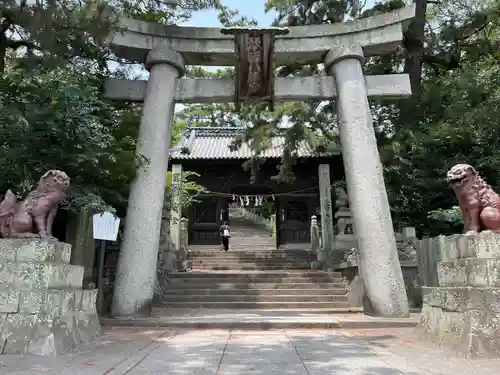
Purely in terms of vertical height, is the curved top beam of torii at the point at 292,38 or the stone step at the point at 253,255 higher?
the curved top beam of torii at the point at 292,38

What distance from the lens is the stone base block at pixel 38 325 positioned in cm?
415

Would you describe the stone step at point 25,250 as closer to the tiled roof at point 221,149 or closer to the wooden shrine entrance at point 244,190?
the tiled roof at point 221,149

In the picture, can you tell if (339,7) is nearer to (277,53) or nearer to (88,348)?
(277,53)

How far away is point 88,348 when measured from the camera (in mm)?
4645

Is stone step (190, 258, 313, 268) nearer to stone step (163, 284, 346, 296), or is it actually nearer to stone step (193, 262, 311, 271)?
stone step (193, 262, 311, 271)

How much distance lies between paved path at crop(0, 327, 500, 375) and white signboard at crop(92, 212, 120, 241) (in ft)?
5.19

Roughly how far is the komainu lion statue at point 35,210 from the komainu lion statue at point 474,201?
462cm

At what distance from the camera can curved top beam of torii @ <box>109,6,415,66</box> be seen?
8.12 m

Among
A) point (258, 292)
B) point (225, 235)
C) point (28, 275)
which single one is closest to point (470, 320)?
point (28, 275)

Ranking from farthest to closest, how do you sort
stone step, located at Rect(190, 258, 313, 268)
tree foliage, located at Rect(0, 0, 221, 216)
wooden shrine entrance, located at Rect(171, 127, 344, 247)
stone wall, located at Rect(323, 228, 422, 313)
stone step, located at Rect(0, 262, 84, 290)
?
1. wooden shrine entrance, located at Rect(171, 127, 344, 247)
2. stone step, located at Rect(190, 258, 313, 268)
3. stone wall, located at Rect(323, 228, 422, 313)
4. tree foliage, located at Rect(0, 0, 221, 216)
5. stone step, located at Rect(0, 262, 84, 290)

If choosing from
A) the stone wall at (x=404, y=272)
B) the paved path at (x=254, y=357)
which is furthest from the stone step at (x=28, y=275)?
the stone wall at (x=404, y=272)

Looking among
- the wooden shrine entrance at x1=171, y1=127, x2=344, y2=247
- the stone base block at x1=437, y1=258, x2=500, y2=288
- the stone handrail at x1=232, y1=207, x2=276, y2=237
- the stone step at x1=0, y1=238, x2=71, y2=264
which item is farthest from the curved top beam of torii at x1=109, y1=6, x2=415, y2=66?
the stone handrail at x1=232, y1=207, x2=276, y2=237

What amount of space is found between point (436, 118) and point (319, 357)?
8625 mm

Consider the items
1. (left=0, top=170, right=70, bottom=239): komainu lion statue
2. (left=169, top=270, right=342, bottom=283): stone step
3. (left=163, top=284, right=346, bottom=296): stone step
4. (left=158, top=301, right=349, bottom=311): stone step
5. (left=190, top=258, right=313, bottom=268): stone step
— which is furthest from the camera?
(left=190, top=258, right=313, bottom=268): stone step
